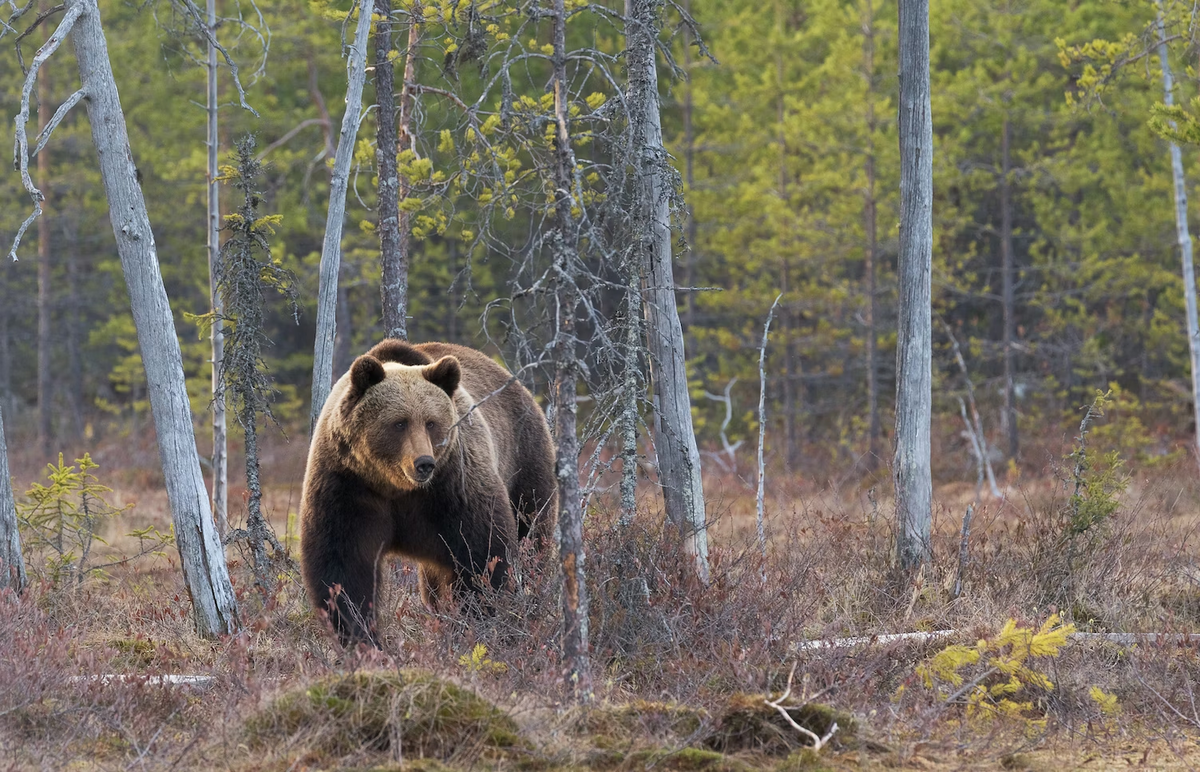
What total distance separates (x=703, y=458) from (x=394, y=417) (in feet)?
57.2

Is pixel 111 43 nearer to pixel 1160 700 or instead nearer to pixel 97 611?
pixel 97 611

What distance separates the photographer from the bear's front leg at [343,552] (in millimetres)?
6984

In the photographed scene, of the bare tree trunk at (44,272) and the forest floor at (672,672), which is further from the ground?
the bare tree trunk at (44,272)

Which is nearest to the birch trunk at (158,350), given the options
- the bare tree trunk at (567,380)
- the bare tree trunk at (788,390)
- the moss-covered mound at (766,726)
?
the bare tree trunk at (567,380)

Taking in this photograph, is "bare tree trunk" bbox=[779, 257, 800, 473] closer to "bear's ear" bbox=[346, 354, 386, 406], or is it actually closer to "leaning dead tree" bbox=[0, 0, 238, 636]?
"leaning dead tree" bbox=[0, 0, 238, 636]

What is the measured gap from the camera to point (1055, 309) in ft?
81.7

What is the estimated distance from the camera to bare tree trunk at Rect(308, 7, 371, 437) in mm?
10422

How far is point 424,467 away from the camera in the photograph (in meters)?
6.57

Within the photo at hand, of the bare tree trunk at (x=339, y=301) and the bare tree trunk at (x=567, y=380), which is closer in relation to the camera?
the bare tree trunk at (x=567, y=380)

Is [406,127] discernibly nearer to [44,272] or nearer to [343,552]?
[343,552]

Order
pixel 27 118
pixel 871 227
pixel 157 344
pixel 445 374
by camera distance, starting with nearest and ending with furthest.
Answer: pixel 27 118 → pixel 445 374 → pixel 157 344 → pixel 871 227

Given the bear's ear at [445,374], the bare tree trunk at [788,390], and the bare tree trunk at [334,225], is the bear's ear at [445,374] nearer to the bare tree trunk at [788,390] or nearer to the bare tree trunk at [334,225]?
the bare tree trunk at [334,225]

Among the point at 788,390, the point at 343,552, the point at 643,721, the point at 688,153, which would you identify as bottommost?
the point at 788,390

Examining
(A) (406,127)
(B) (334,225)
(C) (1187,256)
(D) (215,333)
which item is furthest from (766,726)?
(C) (1187,256)
